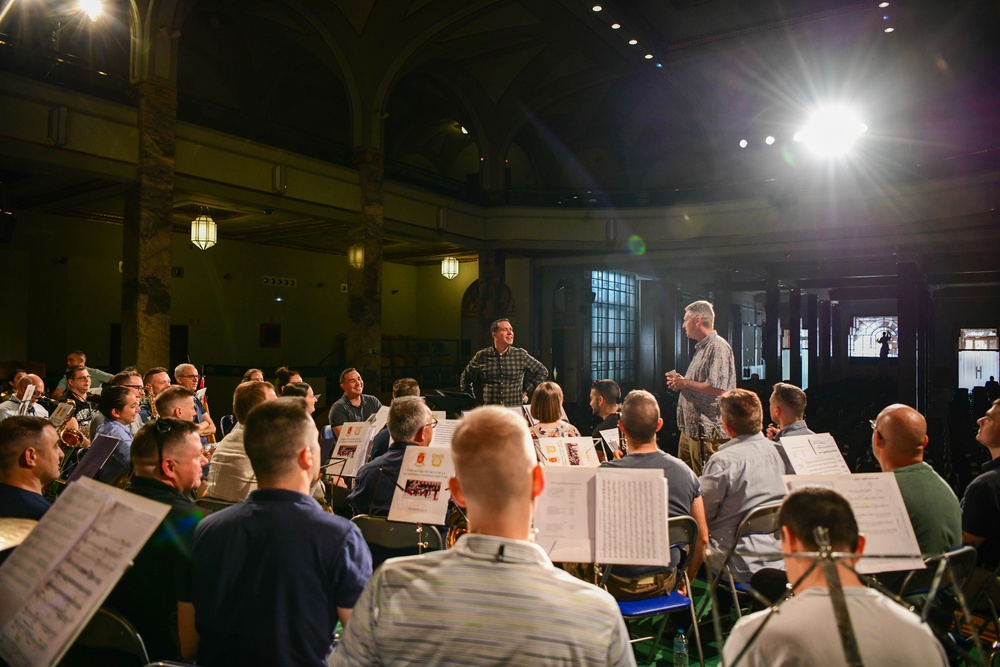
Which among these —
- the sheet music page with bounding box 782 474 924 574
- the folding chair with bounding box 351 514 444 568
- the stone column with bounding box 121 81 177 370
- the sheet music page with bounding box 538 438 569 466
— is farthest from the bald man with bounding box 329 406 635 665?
the stone column with bounding box 121 81 177 370

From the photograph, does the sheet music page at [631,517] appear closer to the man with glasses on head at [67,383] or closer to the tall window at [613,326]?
the man with glasses on head at [67,383]

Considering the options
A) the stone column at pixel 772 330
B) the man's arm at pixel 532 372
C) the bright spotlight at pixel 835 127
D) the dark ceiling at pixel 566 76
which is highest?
the dark ceiling at pixel 566 76

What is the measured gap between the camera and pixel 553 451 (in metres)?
3.53

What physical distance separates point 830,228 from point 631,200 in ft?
13.3

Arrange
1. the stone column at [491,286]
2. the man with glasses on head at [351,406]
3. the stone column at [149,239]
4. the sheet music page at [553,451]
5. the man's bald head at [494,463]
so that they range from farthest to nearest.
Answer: the stone column at [491,286] < the stone column at [149,239] < the man with glasses on head at [351,406] < the sheet music page at [553,451] < the man's bald head at [494,463]

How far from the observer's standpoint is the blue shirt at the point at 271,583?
5.46 ft

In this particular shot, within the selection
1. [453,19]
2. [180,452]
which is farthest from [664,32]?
[180,452]

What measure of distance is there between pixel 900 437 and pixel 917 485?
0.20 metres

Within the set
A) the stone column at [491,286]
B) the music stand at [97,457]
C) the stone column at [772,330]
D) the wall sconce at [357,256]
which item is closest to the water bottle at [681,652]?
the music stand at [97,457]

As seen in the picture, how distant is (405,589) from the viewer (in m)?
1.20

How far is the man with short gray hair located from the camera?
470 centimetres

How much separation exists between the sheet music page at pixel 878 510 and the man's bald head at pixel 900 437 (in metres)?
0.58

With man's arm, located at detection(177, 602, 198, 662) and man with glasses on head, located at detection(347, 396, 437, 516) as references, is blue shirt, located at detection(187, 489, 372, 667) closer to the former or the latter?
man's arm, located at detection(177, 602, 198, 662)

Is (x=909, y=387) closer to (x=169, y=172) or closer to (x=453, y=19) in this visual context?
(x=453, y=19)
